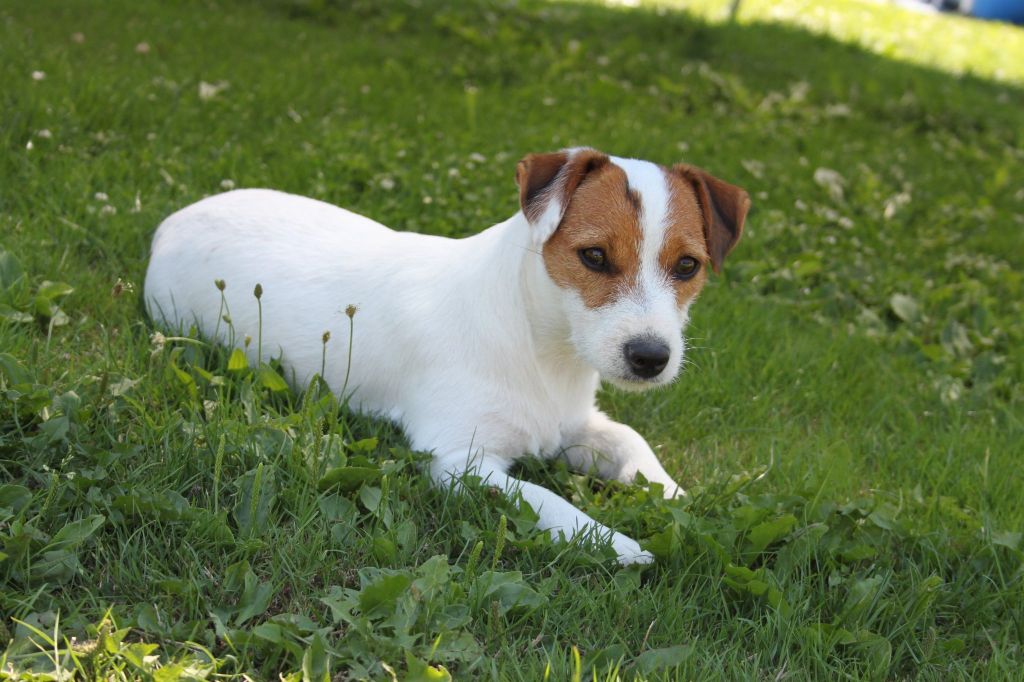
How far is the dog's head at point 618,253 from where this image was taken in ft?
10.5

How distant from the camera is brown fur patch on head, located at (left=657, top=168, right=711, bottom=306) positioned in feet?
10.8

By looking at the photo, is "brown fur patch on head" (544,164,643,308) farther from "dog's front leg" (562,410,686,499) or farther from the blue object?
the blue object

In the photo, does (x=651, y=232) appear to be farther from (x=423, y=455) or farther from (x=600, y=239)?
(x=423, y=455)

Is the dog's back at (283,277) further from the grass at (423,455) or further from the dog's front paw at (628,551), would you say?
the dog's front paw at (628,551)

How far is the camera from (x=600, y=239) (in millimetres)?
3254

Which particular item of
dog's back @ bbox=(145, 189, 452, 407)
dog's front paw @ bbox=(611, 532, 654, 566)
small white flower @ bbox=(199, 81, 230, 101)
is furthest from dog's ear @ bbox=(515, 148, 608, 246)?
small white flower @ bbox=(199, 81, 230, 101)

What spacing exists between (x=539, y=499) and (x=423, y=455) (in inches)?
16.8

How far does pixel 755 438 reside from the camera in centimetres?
414

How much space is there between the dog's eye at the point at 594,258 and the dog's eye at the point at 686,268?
0.81 feet

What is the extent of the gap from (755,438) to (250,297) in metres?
2.09

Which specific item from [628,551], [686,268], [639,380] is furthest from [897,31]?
[628,551]

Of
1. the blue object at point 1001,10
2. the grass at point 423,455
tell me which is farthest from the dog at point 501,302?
the blue object at point 1001,10

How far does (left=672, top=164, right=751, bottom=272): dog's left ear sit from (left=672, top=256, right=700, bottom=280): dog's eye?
0.12 metres

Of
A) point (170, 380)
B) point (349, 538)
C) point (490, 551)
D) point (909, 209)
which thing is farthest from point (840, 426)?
point (909, 209)
